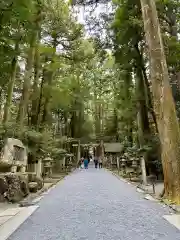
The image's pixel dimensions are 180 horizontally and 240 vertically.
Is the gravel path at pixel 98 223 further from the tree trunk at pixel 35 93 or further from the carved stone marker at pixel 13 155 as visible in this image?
the tree trunk at pixel 35 93

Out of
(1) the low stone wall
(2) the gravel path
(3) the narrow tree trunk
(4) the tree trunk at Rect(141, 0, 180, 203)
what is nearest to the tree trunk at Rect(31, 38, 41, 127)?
(3) the narrow tree trunk

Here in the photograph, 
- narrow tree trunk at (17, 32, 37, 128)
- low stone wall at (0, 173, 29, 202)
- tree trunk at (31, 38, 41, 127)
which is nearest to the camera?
low stone wall at (0, 173, 29, 202)

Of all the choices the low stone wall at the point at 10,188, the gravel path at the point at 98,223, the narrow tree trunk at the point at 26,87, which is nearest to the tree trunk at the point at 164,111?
the gravel path at the point at 98,223

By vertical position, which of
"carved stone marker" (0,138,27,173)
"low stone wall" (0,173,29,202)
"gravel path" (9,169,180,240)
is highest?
"carved stone marker" (0,138,27,173)

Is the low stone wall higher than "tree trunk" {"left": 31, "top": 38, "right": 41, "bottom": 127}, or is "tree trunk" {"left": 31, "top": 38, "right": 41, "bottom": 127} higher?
"tree trunk" {"left": 31, "top": 38, "right": 41, "bottom": 127}

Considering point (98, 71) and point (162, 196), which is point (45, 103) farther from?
point (162, 196)

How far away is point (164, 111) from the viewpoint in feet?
23.5

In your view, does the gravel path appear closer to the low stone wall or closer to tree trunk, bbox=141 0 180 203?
tree trunk, bbox=141 0 180 203

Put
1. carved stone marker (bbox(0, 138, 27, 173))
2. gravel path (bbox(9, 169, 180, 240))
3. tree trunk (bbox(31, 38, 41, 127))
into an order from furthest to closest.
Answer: tree trunk (bbox(31, 38, 41, 127)) < carved stone marker (bbox(0, 138, 27, 173)) < gravel path (bbox(9, 169, 180, 240))

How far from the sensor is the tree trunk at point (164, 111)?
680 cm

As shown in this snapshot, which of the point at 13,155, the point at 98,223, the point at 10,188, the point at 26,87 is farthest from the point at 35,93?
the point at 98,223

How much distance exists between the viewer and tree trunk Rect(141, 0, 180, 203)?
680cm

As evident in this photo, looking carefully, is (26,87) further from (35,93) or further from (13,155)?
(13,155)

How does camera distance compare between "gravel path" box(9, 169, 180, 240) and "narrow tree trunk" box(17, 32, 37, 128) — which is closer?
"gravel path" box(9, 169, 180, 240)
